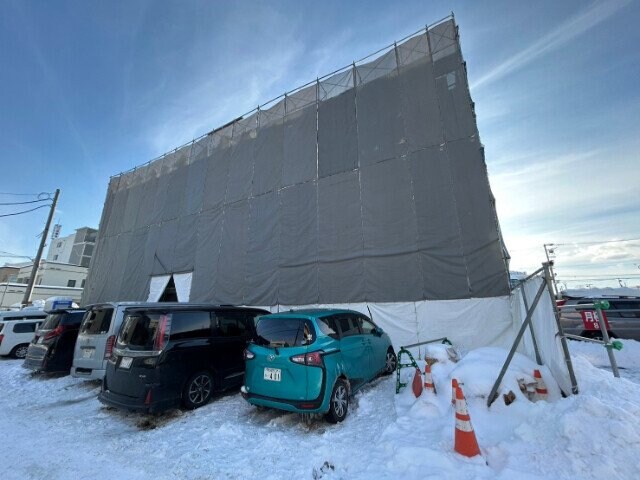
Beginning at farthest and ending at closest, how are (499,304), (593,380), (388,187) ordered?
(388,187) → (499,304) → (593,380)

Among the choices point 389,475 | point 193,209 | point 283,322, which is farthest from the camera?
→ point 193,209

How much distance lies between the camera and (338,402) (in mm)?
4344

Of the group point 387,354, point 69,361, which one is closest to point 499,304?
point 387,354

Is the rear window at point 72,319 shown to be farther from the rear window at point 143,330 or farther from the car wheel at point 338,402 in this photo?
the car wheel at point 338,402

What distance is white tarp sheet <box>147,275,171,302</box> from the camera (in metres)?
14.3

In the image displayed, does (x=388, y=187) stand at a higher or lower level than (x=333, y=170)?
lower

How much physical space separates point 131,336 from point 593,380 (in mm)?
6490

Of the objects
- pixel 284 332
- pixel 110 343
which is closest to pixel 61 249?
pixel 110 343

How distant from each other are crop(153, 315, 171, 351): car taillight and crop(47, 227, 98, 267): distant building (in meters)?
50.5

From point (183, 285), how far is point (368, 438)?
12108 mm

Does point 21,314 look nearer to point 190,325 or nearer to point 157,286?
point 157,286

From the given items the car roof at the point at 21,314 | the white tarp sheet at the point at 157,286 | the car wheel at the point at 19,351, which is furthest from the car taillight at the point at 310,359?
the white tarp sheet at the point at 157,286

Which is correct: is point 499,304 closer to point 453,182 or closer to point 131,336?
point 453,182

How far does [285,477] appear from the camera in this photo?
10.0 ft
